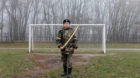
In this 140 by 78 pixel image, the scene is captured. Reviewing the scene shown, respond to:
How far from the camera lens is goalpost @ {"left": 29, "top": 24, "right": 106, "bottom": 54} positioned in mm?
11016

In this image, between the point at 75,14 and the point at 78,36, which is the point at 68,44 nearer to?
the point at 78,36

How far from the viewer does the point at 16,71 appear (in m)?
5.94

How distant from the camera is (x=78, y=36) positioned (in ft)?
37.3

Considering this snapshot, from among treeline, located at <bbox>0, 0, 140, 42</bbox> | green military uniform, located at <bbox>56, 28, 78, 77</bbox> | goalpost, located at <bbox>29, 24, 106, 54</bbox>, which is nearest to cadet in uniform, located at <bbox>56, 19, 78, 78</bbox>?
green military uniform, located at <bbox>56, 28, 78, 77</bbox>

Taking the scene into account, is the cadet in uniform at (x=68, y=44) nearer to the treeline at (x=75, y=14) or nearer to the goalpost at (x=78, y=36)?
the goalpost at (x=78, y=36)

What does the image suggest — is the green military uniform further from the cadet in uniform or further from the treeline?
the treeline

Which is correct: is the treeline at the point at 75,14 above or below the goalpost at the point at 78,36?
above

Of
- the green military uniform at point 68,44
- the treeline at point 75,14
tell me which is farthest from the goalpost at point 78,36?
the treeline at point 75,14

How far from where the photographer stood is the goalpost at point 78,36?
1102cm

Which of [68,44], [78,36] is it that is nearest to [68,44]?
[68,44]

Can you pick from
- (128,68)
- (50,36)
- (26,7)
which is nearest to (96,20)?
(26,7)

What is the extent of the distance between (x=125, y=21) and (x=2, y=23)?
21.7m

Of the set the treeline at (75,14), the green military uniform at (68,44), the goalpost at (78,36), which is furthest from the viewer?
the treeline at (75,14)

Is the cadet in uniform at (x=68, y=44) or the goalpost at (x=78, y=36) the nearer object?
the cadet in uniform at (x=68, y=44)
